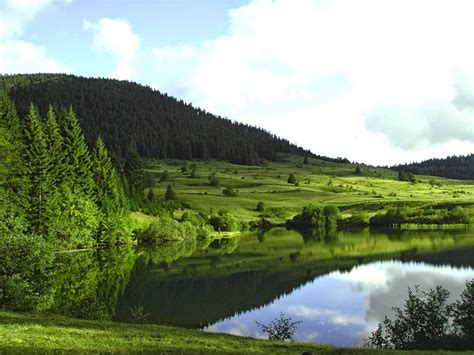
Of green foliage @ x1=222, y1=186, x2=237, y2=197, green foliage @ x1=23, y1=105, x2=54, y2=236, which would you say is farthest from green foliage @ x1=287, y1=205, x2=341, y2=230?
green foliage @ x1=23, y1=105, x2=54, y2=236

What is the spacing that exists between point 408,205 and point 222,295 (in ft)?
429

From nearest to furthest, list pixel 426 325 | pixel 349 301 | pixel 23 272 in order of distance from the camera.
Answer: pixel 426 325 < pixel 23 272 < pixel 349 301

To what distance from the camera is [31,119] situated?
261 feet

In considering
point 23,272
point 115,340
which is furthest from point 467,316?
point 23,272

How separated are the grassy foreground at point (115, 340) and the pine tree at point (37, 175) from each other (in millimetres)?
48603

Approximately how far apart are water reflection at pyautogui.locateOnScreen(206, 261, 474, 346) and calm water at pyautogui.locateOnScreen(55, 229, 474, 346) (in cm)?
11

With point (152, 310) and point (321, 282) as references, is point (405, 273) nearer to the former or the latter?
point (321, 282)

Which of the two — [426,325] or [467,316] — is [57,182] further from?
[467,316]

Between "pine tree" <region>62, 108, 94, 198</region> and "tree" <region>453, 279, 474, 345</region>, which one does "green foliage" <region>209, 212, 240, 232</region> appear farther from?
"tree" <region>453, 279, 474, 345</region>

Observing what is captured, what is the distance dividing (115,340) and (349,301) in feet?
125

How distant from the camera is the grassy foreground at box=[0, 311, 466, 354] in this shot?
22.2m

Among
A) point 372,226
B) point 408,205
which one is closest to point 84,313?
point 372,226

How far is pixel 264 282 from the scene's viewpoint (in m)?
69.9

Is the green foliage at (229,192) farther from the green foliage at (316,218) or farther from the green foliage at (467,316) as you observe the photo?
the green foliage at (467,316)
